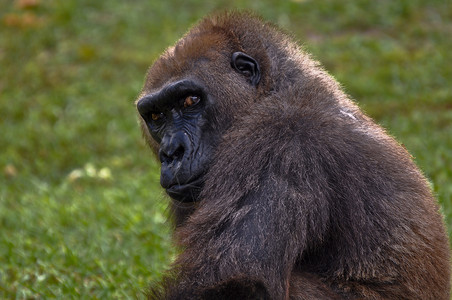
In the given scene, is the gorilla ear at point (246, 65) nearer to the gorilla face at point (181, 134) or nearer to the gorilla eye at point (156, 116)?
the gorilla face at point (181, 134)

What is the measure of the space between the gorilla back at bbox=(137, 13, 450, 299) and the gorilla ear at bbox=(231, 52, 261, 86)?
0.07 ft

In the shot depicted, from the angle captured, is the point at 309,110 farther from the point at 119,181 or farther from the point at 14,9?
the point at 14,9

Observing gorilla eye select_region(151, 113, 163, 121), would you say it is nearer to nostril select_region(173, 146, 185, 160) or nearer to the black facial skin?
the black facial skin

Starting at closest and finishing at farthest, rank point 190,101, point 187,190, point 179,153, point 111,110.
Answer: point 187,190 < point 179,153 < point 190,101 < point 111,110

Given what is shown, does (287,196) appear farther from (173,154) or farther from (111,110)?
(111,110)

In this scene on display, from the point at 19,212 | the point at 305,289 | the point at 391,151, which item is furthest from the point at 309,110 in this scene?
the point at 19,212

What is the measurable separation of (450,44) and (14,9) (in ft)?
29.5

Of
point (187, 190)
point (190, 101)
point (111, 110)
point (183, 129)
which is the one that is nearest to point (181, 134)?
point (183, 129)

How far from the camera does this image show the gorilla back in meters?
3.69

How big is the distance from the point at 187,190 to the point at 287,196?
90 centimetres

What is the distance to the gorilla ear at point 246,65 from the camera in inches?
187

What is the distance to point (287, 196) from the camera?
3.75 meters

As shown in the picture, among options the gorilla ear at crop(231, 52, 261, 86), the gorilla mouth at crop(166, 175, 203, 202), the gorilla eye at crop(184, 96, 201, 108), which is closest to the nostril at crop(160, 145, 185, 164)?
the gorilla mouth at crop(166, 175, 203, 202)

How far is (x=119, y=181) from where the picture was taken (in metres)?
9.19
